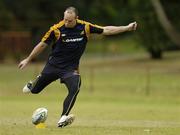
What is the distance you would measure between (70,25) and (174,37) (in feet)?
120

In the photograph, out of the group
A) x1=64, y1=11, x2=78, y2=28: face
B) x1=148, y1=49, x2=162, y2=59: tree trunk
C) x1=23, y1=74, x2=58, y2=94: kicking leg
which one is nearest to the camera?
x1=64, y1=11, x2=78, y2=28: face

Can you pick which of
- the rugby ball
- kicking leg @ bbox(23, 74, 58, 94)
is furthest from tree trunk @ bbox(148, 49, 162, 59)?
the rugby ball

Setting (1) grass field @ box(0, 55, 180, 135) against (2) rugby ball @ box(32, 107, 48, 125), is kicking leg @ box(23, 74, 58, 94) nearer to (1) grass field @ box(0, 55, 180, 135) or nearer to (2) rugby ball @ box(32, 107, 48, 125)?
(2) rugby ball @ box(32, 107, 48, 125)

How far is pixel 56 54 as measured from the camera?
15.7 metres

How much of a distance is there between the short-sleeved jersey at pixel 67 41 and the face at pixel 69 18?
0.13 m

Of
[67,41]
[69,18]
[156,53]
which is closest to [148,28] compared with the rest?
[156,53]

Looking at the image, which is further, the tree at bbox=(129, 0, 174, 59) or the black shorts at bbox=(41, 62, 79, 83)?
the tree at bbox=(129, 0, 174, 59)

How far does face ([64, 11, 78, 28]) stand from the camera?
15.2 m

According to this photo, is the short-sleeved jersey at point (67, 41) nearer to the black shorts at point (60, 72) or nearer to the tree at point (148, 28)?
the black shorts at point (60, 72)

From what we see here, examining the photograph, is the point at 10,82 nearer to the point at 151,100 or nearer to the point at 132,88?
the point at 132,88

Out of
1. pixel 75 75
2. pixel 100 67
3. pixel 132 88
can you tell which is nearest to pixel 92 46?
pixel 100 67

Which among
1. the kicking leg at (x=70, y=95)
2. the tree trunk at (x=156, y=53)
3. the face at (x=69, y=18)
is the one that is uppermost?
the face at (x=69, y=18)

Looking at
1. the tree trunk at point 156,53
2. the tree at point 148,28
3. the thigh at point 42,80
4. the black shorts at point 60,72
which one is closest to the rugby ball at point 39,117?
the thigh at point 42,80

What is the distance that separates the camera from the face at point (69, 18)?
1520 cm
